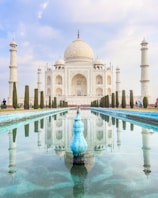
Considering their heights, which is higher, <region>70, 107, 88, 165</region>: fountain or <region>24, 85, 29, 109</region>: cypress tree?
<region>24, 85, 29, 109</region>: cypress tree

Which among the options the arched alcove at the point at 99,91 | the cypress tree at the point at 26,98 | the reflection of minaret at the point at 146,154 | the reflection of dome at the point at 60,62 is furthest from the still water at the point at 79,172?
the reflection of dome at the point at 60,62

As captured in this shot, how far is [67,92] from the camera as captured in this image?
33.6 metres

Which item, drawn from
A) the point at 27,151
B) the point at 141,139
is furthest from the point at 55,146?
the point at 141,139

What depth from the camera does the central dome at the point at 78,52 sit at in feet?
115

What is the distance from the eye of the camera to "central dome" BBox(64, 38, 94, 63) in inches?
1380

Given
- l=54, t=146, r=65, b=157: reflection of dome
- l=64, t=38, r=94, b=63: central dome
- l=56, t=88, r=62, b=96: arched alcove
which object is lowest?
l=54, t=146, r=65, b=157: reflection of dome

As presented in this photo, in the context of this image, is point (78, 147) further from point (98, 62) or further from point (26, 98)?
point (98, 62)

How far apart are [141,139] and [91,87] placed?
29953 millimetres

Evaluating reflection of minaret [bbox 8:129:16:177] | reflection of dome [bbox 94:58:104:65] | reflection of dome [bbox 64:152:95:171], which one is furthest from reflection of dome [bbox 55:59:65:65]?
reflection of dome [bbox 64:152:95:171]

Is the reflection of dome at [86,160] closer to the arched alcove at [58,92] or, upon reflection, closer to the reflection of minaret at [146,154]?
the reflection of minaret at [146,154]

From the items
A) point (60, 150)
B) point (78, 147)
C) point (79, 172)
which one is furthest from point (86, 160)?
point (60, 150)

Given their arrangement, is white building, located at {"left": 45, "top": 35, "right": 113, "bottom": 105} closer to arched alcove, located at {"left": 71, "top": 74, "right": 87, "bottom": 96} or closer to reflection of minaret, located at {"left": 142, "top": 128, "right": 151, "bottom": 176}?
arched alcove, located at {"left": 71, "top": 74, "right": 87, "bottom": 96}

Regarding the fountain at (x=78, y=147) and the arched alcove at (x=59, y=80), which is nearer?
the fountain at (x=78, y=147)

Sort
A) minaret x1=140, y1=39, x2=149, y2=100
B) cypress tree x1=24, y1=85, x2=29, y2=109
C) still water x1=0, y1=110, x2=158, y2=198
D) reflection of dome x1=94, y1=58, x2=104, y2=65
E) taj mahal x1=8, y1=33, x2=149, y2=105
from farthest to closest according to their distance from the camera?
reflection of dome x1=94, y1=58, x2=104, y2=65 < taj mahal x1=8, y1=33, x2=149, y2=105 < minaret x1=140, y1=39, x2=149, y2=100 < cypress tree x1=24, y1=85, x2=29, y2=109 < still water x1=0, y1=110, x2=158, y2=198
